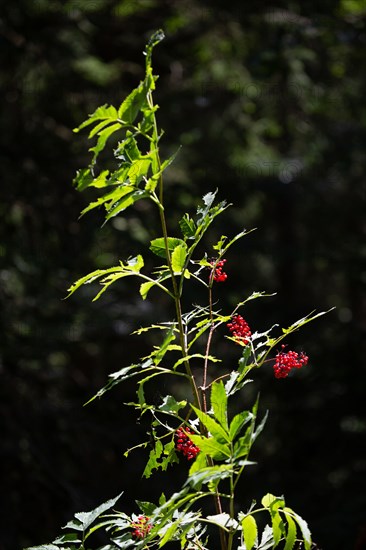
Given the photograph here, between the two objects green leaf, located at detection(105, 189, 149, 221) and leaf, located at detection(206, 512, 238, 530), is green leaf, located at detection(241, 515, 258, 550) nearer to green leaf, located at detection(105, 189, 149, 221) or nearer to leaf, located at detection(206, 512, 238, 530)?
leaf, located at detection(206, 512, 238, 530)

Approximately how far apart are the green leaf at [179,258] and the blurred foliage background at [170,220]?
267cm

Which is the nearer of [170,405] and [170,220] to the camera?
[170,405]

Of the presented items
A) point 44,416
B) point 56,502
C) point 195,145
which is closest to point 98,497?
point 44,416

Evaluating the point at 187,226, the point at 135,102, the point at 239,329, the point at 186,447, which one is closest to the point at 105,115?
the point at 135,102

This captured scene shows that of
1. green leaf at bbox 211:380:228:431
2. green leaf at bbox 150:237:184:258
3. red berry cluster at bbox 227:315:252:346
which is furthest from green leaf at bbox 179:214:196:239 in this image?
green leaf at bbox 211:380:228:431

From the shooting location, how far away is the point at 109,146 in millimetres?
5586

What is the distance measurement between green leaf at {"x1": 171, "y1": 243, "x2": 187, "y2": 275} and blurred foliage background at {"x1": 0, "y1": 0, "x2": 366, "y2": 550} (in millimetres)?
2665

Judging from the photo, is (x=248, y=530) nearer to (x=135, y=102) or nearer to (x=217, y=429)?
(x=217, y=429)

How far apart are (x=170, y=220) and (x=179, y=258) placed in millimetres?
4245

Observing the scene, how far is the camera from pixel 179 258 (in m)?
1.21

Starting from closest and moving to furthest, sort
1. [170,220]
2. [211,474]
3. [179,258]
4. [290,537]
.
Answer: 1. [211,474]
2. [290,537]
3. [179,258]
4. [170,220]

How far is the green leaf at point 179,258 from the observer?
1206mm

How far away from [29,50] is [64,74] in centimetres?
30

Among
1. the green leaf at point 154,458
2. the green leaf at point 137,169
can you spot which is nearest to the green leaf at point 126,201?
the green leaf at point 137,169
